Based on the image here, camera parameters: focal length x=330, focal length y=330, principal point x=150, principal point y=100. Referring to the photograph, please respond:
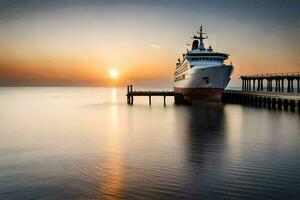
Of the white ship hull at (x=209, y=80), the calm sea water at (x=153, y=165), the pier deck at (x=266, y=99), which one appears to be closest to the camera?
the calm sea water at (x=153, y=165)

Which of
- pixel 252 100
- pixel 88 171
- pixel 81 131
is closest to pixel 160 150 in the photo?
pixel 88 171

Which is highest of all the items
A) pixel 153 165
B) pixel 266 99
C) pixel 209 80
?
pixel 209 80

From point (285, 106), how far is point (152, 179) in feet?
154

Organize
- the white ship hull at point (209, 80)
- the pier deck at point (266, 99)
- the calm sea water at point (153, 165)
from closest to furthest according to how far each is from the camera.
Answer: the calm sea water at point (153, 165) < the pier deck at point (266, 99) < the white ship hull at point (209, 80)

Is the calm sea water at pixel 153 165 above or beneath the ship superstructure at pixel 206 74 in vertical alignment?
beneath

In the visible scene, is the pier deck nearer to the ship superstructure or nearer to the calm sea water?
the ship superstructure

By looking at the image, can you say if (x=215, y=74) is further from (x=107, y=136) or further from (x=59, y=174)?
(x=59, y=174)

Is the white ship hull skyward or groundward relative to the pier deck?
skyward

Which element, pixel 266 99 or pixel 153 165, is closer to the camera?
pixel 153 165

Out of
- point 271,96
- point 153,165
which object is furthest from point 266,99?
point 153,165

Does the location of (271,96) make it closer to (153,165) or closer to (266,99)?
(266,99)

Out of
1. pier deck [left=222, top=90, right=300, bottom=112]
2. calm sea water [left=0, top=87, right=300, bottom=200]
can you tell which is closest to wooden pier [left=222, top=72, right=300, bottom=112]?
pier deck [left=222, top=90, right=300, bottom=112]

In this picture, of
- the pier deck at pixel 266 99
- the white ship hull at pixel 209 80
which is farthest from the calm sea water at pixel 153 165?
the white ship hull at pixel 209 80

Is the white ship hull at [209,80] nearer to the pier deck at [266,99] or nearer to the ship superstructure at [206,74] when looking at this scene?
the ship superstructure at [206,74]
